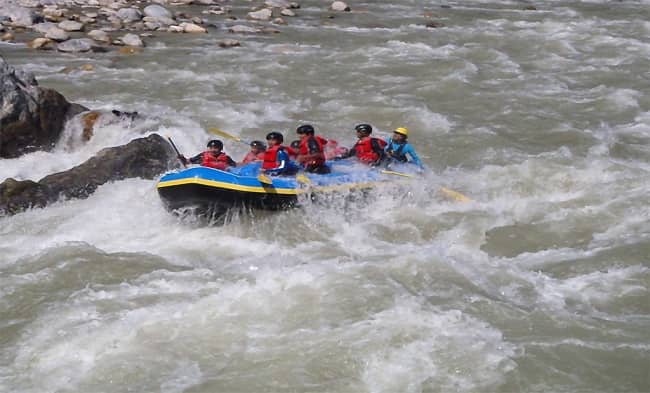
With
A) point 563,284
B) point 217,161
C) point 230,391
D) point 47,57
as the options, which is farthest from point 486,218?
point 47,57

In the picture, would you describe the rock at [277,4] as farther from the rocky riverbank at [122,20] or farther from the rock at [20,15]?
the rock at [20,15]

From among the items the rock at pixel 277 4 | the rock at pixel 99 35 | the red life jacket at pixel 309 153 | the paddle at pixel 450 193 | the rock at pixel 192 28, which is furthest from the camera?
the rock at pixel 277 4

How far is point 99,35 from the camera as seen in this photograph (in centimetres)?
1816

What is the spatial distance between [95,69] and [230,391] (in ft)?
36.9

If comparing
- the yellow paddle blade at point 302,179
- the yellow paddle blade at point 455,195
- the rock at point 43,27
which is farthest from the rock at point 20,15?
the yellow paddle blade at point 455,195

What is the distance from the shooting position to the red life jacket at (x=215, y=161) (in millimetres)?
8781

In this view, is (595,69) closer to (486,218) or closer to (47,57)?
(486,218)

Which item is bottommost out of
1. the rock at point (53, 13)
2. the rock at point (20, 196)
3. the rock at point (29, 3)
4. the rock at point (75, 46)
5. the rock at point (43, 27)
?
the rock at point (20, 196)

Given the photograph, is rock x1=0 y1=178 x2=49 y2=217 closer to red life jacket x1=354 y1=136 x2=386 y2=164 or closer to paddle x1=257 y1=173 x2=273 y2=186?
paddle x1=257 y1=173 x2=273 y2=186

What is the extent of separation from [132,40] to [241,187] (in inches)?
423

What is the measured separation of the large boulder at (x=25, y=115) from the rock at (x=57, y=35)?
7.69 metres

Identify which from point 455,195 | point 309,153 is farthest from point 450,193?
point 309,153

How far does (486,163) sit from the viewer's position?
10.8 metres

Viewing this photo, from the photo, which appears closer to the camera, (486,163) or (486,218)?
(486,218)
